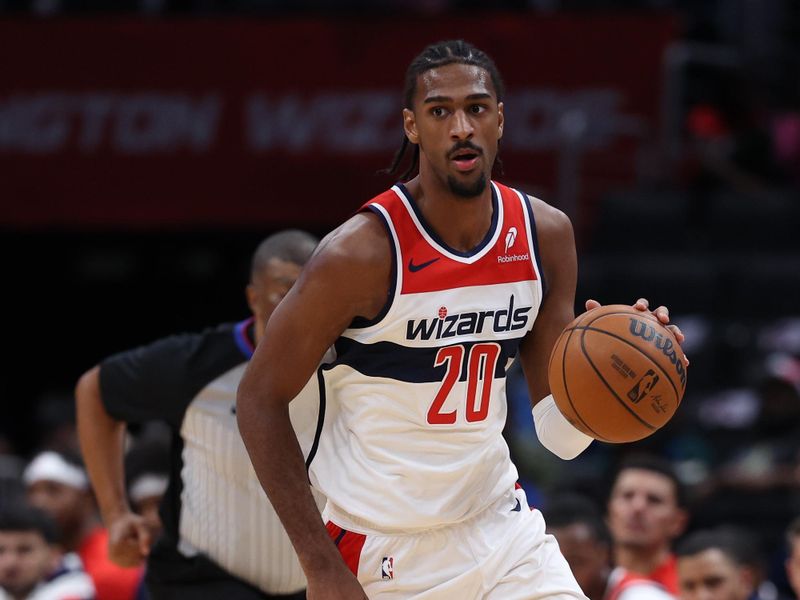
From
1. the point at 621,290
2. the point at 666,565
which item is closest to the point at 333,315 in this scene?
the point at 666,565

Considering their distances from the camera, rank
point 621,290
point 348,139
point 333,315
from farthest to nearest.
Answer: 1. point 348,139
2. point 621,290
3. point 333,315

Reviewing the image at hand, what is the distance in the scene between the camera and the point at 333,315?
4117mm

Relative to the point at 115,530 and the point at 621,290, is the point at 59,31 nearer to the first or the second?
the point at 621,290

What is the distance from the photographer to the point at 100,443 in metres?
5.69

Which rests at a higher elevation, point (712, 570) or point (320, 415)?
point (320, 415)

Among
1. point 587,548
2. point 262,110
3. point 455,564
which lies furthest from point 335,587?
point 262,110

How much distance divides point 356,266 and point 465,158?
0.46m

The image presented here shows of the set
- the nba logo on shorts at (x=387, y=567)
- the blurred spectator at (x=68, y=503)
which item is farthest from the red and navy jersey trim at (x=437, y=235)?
the blurred spectator at (x=68, y=503)

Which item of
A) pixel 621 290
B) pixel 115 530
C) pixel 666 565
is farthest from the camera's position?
pixel 621 290

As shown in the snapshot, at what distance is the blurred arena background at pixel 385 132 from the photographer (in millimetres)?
12242

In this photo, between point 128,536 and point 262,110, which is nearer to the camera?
point 128,536

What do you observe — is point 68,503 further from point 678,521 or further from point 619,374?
point 619,374

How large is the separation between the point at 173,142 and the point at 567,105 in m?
3.41

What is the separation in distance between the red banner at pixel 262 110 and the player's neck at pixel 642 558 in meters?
5.43
